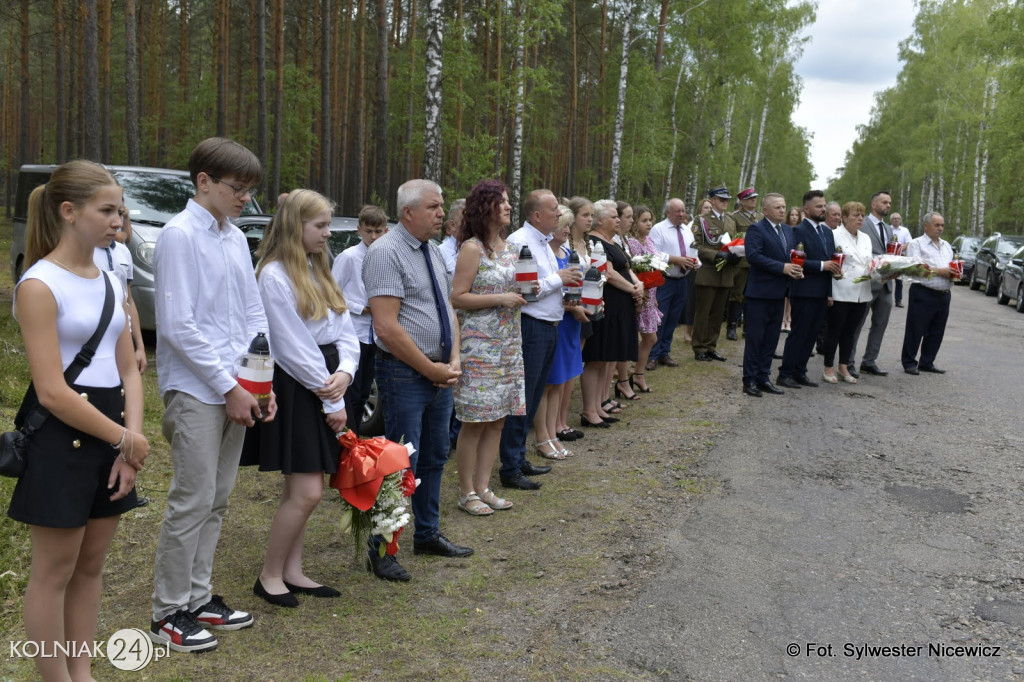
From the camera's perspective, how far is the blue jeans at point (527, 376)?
630 centimetres

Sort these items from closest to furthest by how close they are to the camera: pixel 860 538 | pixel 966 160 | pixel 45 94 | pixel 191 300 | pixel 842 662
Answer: pixel 191 300 < pixel 842 662 < pixel 860 538 < pixel 966 160 < pixel 45 94

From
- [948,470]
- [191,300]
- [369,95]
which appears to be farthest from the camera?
[369,95]

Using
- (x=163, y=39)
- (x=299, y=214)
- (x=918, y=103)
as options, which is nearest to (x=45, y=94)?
(x=163, y=39)

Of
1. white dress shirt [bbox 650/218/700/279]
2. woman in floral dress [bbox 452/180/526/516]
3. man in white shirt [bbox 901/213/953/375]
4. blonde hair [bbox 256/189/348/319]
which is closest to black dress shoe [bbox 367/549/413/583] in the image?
woman in floral dress [bbox 452/180/526/516]

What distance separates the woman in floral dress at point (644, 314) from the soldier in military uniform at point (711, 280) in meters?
2.10

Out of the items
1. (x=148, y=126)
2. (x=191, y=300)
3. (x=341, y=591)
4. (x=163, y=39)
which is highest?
(x=163, y=39)

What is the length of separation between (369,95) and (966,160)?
28.4 m

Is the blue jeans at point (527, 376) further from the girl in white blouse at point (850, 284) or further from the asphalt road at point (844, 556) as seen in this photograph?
the girl in white blouse at point (850, 284)

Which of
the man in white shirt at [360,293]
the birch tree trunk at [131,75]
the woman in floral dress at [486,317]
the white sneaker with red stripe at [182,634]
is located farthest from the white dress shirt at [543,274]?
the birch tree trunk at [131,75]

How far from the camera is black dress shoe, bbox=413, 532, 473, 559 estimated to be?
502 centimetres

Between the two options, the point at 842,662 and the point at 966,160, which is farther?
the point at 966,160

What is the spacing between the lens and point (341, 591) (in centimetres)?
453

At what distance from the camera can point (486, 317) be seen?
5320 mm

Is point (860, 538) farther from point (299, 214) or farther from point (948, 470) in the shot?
point (299, 214)
